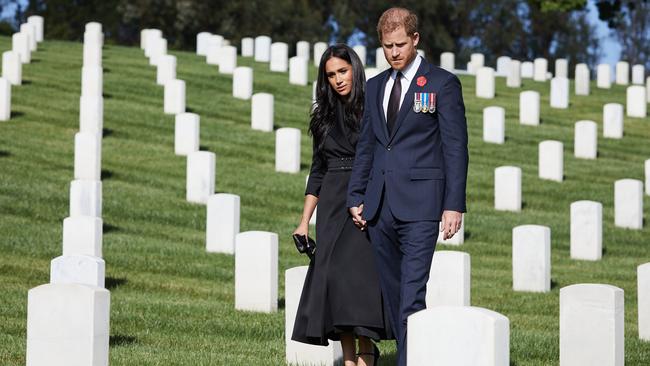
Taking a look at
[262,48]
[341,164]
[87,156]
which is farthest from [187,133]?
[262,48]

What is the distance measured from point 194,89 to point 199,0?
Result: 65.3 ft

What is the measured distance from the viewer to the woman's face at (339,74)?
7.88 meters

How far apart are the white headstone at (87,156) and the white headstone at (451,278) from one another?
8632 mm

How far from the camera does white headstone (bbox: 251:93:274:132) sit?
79.4 feet

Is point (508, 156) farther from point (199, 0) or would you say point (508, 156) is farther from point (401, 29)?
point (199, 0)

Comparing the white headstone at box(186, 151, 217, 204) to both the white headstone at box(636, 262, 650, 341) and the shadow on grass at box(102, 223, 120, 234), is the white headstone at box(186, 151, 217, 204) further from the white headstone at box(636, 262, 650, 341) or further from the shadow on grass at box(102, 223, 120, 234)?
the white headstone at box(636, 262, 650, 341)

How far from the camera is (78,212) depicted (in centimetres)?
1579

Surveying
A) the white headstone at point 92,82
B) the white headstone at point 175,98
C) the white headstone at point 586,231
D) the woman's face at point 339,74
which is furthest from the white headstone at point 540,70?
the woman's face at point 339,74

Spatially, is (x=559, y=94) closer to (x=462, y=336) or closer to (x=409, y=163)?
(x=409, y=163)

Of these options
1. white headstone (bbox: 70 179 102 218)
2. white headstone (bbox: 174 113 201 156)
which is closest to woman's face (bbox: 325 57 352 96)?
white headstone (bbox: 70 179 102 218)

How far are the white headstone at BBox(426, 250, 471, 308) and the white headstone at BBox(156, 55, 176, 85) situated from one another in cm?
1813

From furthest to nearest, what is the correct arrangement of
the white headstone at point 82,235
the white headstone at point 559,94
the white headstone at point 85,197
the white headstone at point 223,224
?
the white headstone at point 559,94, the white headstone at point 85,197, the white headstone at point 223,224, the white headstone at point 82,235

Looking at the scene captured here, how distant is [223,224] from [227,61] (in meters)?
18.0

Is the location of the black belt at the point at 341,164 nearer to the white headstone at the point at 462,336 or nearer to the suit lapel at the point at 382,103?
the suit lapel at the point at 382,103
